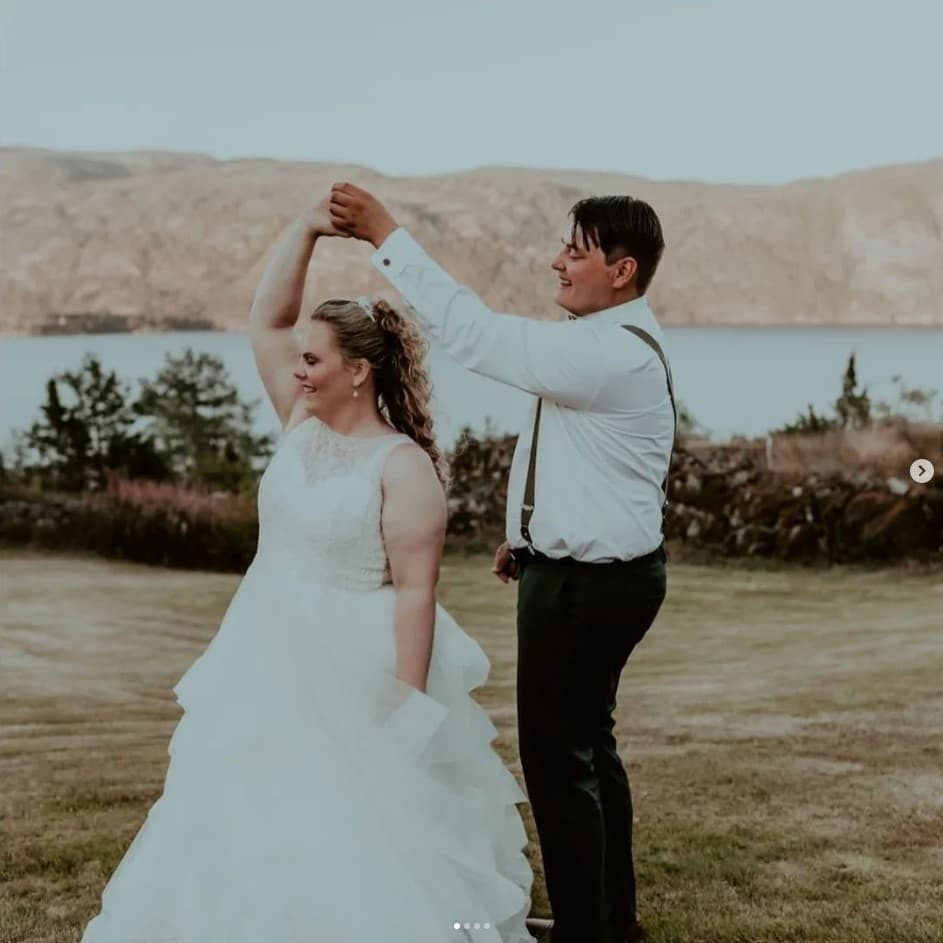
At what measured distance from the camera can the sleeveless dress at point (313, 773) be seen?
2.13m

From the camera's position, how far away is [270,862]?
2137 mm

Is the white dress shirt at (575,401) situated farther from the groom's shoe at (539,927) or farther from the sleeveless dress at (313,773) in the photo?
the groom's shoe at (539,927)

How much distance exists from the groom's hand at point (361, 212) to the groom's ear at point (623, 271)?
1.18 feet

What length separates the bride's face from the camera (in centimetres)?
224

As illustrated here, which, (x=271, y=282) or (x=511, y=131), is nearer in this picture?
(x=271, y=282)

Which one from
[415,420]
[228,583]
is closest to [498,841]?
[415,420]

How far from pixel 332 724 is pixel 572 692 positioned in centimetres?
40

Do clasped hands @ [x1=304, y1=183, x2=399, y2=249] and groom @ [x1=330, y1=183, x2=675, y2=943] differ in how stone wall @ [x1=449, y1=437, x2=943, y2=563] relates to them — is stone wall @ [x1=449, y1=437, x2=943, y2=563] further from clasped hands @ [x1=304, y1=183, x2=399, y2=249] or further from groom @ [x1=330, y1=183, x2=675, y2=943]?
clasped hands @ [x1=304, y1=183, x2=399, y2=249]

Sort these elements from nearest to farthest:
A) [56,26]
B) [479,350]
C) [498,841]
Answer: [479,350]
[498,841]
[56,26]

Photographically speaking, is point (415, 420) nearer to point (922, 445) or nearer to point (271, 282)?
point (271, 282)

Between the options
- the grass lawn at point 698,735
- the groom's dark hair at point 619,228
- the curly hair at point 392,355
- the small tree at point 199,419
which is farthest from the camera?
the small tree at point 199,419

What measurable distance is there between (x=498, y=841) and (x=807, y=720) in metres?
2.45

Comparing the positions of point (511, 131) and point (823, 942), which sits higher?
point (511, 131)

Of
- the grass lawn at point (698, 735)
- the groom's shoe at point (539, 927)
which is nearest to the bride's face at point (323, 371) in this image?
the grass lawn at point (698, 735)
